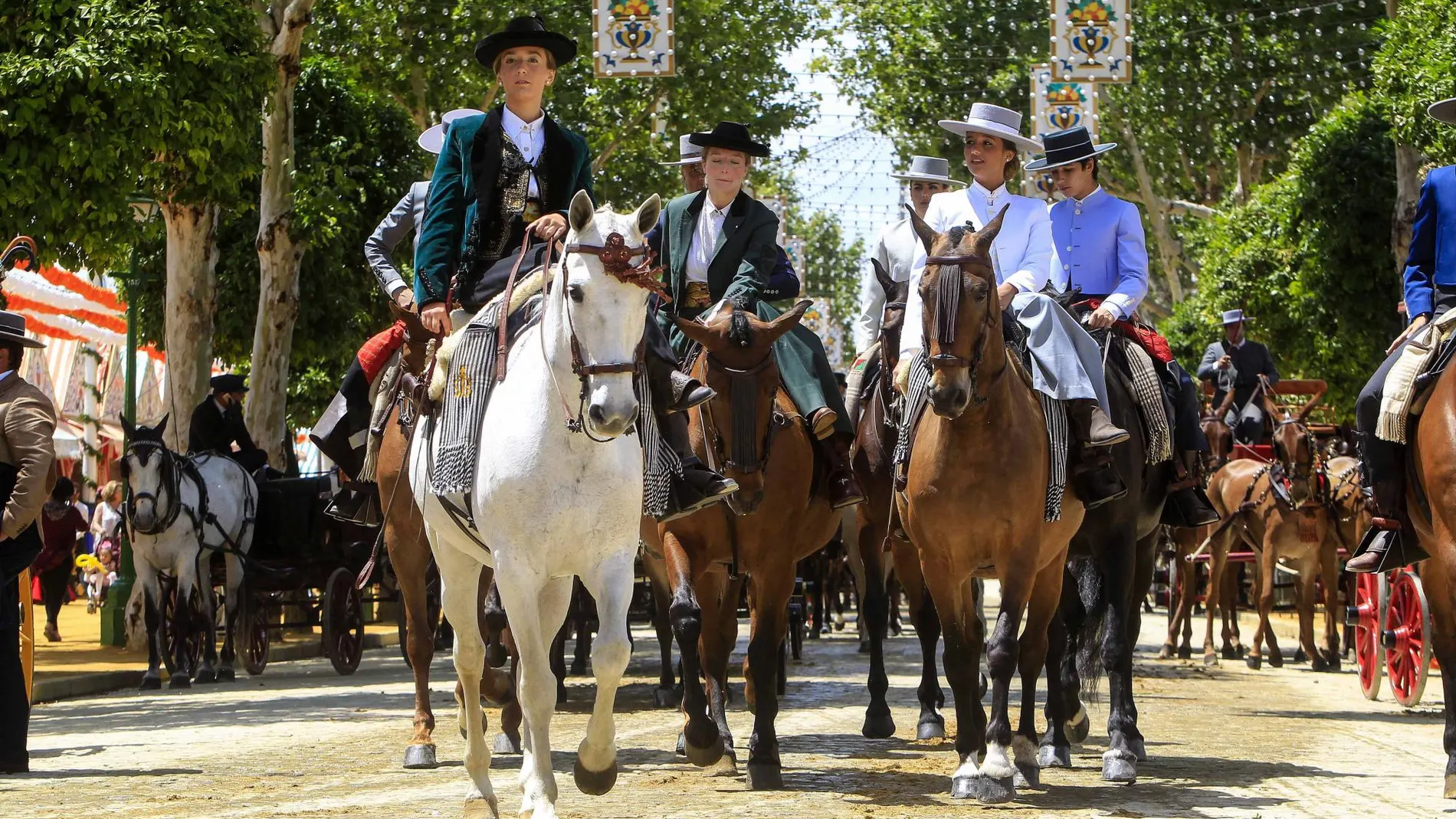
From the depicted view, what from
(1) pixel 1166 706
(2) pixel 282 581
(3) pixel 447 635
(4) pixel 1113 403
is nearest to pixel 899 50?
(3) pixel 447 635

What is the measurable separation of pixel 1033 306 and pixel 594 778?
3732mm

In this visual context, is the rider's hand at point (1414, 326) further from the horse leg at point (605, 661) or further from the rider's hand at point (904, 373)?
the horse leg at point (605, 661)

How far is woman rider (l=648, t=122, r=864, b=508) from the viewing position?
1035 cm

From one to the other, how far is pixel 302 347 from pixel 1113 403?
700 inches

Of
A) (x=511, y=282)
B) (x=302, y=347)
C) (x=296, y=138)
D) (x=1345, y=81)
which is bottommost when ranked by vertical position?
(x=511, y=282)

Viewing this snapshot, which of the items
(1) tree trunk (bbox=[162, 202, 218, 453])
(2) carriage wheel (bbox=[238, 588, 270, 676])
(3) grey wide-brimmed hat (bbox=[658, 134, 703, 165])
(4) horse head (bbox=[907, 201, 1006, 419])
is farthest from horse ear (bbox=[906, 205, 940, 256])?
(1) tree trunk (bbox=[162, 202, 218, 453])

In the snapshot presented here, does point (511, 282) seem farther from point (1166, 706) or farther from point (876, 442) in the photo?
point (1166, 706)

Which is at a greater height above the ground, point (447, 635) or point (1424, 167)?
point (1424, 167)

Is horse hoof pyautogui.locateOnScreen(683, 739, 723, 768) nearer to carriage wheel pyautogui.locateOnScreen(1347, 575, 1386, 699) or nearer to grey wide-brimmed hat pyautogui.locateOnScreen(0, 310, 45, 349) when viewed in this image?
grey wide-brimmed hat pyautogui.locateOnScreen(0, 310, 45, 349)

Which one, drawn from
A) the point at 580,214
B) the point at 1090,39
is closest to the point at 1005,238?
the point at 580,214

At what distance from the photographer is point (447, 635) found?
23344 millimetres

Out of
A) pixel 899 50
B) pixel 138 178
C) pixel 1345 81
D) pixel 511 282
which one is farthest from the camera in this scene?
pixel 899 50

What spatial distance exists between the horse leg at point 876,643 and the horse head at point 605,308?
5044mm

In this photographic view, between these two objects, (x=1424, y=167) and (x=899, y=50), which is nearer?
(x=1424, y=167)
